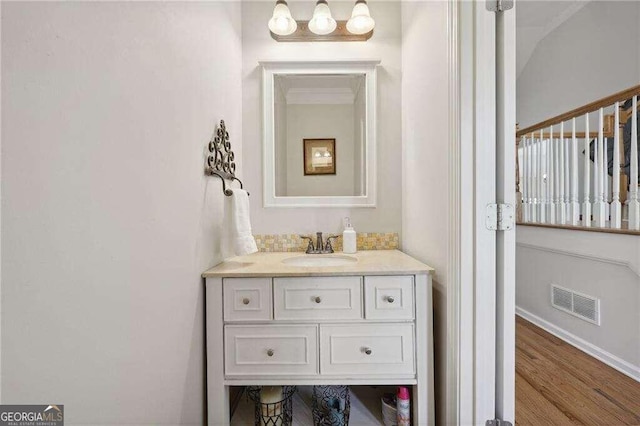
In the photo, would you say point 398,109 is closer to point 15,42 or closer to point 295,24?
point 295,24

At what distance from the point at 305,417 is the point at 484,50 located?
172 cm

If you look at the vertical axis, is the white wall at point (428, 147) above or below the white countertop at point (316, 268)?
above

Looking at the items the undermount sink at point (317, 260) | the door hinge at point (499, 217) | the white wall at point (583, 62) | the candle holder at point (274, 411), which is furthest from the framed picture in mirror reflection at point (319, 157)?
the white wall at point (583, 62)

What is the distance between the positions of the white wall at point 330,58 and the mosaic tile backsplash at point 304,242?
0.04 meters

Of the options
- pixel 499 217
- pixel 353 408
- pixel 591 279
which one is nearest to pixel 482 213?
pixel 499 217

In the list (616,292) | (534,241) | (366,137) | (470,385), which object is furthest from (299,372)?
(534,241)

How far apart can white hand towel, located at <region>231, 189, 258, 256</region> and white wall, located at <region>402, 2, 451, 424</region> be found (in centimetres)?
86

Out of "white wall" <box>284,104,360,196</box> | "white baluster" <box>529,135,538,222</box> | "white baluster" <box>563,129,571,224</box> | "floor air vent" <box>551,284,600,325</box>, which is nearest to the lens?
"white wall" <box>284,104,360,196</box>

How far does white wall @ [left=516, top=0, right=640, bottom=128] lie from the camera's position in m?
2.68

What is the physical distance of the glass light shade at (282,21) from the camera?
1.54 m

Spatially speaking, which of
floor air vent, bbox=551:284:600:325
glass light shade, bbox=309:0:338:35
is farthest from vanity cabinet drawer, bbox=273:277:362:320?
floor air vent, bbox=551:284:600:325

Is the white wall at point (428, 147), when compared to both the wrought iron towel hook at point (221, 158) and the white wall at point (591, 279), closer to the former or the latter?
the wrought iron towel hook at point (221, 158)

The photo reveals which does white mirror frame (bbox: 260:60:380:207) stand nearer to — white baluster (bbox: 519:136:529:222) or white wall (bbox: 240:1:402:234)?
white wall (bbox: 240:1:402:234)

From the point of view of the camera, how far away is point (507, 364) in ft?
3.14
